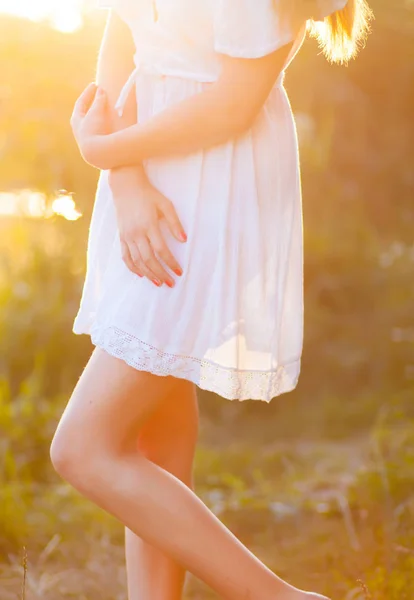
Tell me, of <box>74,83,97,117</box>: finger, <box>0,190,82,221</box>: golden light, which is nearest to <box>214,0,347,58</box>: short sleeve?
<box>74,83,97,117</box>: finger

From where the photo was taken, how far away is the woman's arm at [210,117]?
1.48 m

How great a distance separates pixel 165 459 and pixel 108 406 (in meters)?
0.35

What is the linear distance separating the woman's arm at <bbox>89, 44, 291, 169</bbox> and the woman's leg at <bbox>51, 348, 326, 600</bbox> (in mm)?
373

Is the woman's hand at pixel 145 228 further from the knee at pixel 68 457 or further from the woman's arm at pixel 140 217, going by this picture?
the knee at pixel 68 457

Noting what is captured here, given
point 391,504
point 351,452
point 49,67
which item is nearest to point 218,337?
point 391,504

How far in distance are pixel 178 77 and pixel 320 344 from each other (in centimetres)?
292

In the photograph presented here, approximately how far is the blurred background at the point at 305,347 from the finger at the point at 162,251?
2.89 feet

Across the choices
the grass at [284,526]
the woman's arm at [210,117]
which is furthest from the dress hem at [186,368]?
the grass at [284,526]

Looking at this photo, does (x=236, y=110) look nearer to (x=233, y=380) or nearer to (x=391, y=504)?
(x=233, y=380)

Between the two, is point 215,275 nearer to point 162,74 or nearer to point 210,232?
point 210,232

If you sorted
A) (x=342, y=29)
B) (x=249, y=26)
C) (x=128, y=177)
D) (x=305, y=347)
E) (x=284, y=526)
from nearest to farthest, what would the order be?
(x=249, y=26) → (x=128, y=177) → (x=342, y=29) → (x=284, y=526) → (x=305, y=347)

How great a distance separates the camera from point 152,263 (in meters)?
1.50

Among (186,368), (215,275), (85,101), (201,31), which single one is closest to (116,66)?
(85,101)

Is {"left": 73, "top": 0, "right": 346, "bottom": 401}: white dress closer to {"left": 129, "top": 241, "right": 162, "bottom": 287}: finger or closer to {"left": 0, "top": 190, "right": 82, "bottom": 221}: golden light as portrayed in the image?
{"left": 129, "top": 241, "right": 162, "bottom": 287}: finger
